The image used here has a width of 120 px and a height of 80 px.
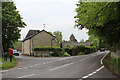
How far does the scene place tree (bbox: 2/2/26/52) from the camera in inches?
888

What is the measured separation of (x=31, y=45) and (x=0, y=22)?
2118 cm

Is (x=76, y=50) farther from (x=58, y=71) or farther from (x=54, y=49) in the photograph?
(x=58, y=71)

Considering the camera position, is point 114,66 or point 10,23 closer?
point 114,66

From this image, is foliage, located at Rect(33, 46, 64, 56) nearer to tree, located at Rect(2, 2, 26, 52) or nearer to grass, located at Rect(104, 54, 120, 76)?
tree, located at Rect(2, 2, 26, 52)

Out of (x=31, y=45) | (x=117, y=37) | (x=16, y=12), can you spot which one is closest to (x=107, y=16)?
(x=117, y=37)

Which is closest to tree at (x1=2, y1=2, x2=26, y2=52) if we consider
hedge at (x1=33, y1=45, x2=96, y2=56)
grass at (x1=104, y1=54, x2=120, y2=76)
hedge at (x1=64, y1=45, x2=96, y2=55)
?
hedge at (x1=33, y1=45, x2=96, y2=56)

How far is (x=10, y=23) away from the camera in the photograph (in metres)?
23.2

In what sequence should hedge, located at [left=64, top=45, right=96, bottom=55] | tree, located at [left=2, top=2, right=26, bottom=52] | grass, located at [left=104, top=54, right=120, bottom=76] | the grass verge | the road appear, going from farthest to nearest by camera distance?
hedge, located at [left=64, top=45, right=96, bottom=55], tree, located at [left=2, top=2, right=26, bottom=52], grass, located at [left=104, top=54, right=120, bottom=76], the grass verge, the road

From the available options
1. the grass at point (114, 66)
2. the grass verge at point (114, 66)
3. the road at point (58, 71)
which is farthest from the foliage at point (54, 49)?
the grass at point (114, 66)

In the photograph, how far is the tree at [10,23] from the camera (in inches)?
888

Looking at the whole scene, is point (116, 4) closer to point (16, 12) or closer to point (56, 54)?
point (16, 12)

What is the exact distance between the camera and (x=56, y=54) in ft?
118

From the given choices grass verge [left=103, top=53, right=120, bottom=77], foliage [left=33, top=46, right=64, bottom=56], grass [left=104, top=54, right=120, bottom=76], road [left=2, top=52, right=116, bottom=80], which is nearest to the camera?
road [left=2, top=52, right=116, bottom=80]

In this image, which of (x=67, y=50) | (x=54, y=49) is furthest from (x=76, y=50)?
(x=54, y=49)
